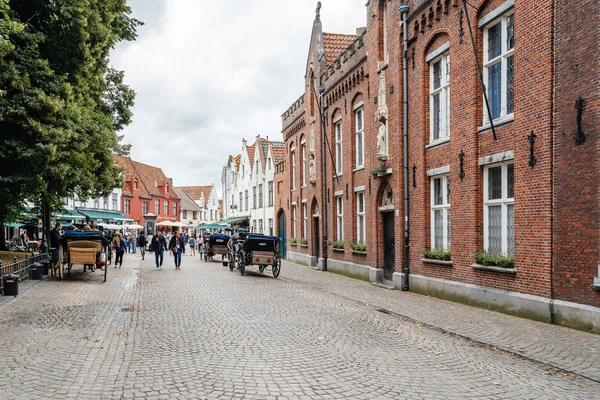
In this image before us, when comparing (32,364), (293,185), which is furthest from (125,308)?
(293,185)

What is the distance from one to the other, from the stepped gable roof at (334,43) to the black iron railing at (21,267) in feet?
52.3

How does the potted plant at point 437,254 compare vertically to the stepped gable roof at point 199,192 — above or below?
below

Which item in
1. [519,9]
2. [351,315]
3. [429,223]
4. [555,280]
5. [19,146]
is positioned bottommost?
[351,315]

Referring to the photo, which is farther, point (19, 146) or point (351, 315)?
point (19, 146)

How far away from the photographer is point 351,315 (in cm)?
1067

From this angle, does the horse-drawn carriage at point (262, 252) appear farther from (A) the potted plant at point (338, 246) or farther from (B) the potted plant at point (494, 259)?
(B) the potted plant at point (494, 259)

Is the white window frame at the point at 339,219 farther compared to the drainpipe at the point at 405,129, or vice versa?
the white window frame at the point at 339,219

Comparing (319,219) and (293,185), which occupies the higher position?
(293,185)

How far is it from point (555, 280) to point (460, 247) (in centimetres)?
328

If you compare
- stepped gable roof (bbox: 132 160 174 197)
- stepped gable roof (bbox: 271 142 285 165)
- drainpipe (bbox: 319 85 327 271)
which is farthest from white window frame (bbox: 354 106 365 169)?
stepped gable roof (bbox: 132 160 174 197)

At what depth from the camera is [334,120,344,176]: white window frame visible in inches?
910

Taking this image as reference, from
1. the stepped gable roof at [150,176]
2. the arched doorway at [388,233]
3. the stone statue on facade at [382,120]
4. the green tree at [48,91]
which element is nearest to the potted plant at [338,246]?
the arched doorway at [388,233]

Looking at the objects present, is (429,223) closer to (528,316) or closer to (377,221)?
(377,221)

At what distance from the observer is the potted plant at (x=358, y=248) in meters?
19.4
